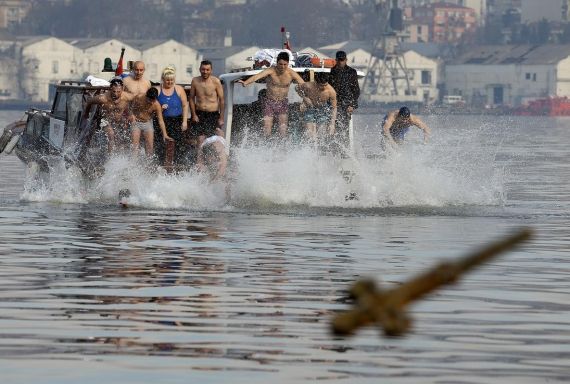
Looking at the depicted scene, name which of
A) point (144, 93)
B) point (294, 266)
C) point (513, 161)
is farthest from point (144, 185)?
point (513, 161)

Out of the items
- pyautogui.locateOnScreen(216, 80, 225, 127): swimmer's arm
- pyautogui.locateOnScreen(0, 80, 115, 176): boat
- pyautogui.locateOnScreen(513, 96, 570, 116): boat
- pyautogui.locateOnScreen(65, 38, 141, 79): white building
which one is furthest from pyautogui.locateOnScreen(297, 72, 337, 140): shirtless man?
pyautogui.locateOnScreen(65, 38, 141, 79): white building

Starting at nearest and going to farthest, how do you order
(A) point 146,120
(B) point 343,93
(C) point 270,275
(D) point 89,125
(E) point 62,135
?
1. (C) point 270,275
2. (A) point 146,120
3. (B) point 343,93
4. (D) point 89,125
5. (E) point 62,135

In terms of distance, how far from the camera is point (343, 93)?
2506 centimetres

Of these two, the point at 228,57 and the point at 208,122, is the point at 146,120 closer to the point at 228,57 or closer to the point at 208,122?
the point at 208,122

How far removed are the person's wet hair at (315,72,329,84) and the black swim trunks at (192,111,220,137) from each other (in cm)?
133

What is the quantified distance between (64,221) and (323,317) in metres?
8.99

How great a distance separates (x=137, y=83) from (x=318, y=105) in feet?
7.42

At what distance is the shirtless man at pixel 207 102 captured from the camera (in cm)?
2442

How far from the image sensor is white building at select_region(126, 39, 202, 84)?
193 metres

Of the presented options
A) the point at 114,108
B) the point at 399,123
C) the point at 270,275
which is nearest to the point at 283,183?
the point at 114,108

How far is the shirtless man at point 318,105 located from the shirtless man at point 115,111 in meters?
2.17

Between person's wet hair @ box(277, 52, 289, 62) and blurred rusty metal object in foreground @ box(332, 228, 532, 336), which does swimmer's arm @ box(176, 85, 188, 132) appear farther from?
blurred rusty metal object in foreground @ box(332, 228, 532, 336)

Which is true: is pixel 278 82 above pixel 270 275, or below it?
above

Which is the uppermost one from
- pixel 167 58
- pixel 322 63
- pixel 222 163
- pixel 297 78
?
pixel 322 63
